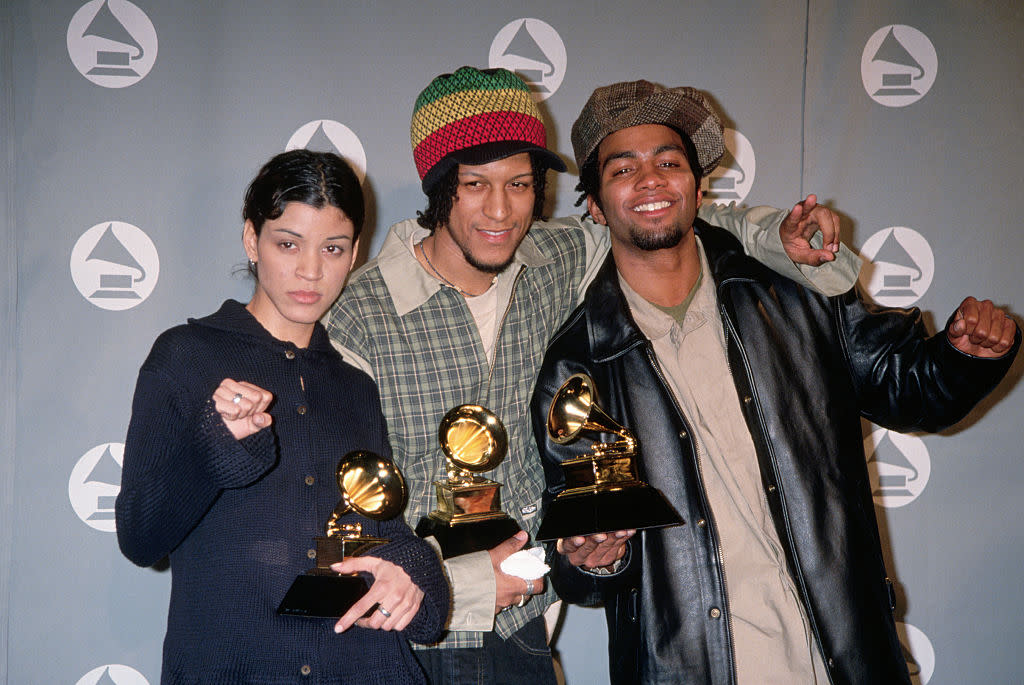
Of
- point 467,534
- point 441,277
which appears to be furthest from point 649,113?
point 467,534

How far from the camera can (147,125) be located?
2977 mm

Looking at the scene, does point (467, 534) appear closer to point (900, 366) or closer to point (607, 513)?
point (607, 513)

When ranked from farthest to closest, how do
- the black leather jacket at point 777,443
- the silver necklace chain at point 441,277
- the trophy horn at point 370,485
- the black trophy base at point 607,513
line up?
1. the silver necklace chain at point 441,277
2. the black leather jacket at point 777,443
3. the black trophy base at point 607,513
4. the trophy horn at point 370,485

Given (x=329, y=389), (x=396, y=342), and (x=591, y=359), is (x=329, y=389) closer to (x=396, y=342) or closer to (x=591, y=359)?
(x=396, y=342)

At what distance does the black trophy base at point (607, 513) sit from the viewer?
214cm

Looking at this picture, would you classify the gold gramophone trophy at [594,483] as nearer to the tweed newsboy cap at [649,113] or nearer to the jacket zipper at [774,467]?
the jacket zipper at [774,467]

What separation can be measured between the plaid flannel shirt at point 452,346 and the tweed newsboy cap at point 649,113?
304 millimetres

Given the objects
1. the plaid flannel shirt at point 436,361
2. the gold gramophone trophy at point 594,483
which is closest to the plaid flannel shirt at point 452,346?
the plaid flannel shirt at point 436,361

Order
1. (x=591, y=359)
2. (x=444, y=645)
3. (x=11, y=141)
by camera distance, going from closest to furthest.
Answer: (x=444, y=645), (x=591, y=359), (x=11, y=141)

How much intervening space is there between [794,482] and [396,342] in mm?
1238

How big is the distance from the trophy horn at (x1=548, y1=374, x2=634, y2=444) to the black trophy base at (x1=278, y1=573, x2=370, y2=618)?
2.43 feet

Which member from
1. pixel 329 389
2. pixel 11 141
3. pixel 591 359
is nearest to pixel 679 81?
pixel 591 359

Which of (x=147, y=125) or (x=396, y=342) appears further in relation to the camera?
(x=147, y=125)

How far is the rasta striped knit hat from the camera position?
8.01ft
